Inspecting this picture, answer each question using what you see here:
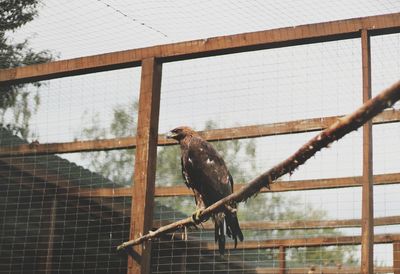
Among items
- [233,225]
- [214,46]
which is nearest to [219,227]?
[233,225]

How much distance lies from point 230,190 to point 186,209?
854 cm

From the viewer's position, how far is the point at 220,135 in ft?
17.8

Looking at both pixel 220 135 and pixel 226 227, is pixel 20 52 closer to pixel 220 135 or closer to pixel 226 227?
pixel 220 135

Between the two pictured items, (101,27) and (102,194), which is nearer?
(101,27)

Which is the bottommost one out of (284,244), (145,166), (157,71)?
(284,244)

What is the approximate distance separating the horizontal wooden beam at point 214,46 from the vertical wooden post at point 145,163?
0.18 metres

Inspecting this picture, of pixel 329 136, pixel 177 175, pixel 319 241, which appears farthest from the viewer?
pixel 177 175

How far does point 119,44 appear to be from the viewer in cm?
546

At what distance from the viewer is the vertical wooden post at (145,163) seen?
4391 mm

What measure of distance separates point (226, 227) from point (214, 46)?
1.31 meters

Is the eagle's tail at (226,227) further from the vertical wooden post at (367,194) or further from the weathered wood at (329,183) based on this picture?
the vertical wooden post at (367,194)

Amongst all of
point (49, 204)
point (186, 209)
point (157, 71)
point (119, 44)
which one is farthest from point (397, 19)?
point (186, 209)

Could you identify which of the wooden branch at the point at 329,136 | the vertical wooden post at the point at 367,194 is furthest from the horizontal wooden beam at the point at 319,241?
the wooden branch at the point at 329,136

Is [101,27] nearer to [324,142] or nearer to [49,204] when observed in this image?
[49,204]
